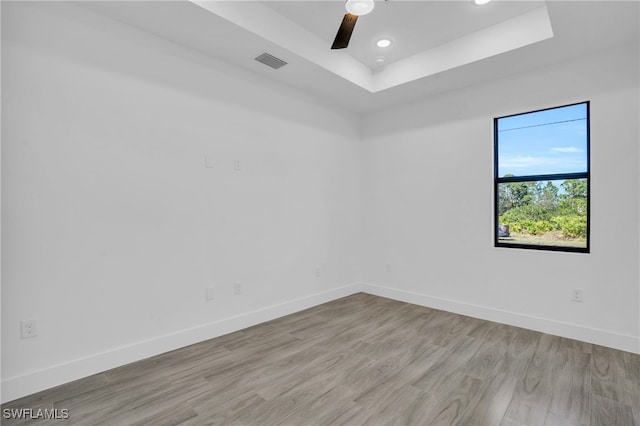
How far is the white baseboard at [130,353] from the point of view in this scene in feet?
7.00

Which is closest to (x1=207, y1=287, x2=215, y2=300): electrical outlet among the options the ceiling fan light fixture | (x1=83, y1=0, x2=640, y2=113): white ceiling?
(x1=83, y1=0, x2=640, y2=113): white ceiling

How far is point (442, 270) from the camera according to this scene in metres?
4.05

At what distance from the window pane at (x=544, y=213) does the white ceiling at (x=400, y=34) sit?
4.16 feet

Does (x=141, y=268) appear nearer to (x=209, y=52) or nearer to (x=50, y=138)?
(x=50, y=138)

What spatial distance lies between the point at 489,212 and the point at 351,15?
8.82 ft

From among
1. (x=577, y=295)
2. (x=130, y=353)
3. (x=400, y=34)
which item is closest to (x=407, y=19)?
(x=400, y=34)

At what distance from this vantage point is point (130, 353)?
2.59 m

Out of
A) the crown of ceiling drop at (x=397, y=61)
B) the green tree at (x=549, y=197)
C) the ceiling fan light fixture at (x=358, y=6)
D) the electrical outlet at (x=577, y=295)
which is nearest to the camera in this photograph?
the ceiling fan light fixture at (x=358, y=6)

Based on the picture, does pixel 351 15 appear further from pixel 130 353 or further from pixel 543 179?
pixel 130 353

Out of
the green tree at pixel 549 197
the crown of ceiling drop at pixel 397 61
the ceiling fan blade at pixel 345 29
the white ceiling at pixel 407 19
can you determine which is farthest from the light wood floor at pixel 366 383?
the white ceiling at pixel 407 19

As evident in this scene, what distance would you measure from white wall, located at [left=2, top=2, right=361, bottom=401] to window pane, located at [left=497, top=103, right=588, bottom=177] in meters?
2.46

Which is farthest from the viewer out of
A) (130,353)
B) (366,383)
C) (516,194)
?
(516,194)

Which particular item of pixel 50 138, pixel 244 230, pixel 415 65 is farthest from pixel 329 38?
pixel 50 138

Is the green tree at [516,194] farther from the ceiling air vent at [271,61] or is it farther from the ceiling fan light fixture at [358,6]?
the ceiling air vent at [271,61]
